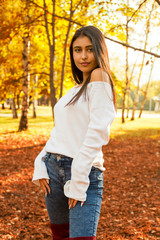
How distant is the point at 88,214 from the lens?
1.64m

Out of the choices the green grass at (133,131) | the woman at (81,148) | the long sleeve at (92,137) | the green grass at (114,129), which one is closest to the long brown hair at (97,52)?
the woman at (81,148)

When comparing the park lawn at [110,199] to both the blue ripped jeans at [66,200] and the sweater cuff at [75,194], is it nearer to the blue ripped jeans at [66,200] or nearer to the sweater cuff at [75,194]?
the blue ripped jeans at [66,200]

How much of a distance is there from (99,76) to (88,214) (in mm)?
942

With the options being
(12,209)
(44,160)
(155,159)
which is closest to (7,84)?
(155,159)

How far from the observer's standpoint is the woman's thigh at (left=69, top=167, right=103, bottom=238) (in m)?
1.63

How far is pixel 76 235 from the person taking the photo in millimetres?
1632

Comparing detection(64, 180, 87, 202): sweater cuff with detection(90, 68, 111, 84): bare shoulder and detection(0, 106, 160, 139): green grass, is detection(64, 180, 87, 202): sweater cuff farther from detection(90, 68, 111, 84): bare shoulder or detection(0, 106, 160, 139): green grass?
detection(0, 106, 160, 139): green grass

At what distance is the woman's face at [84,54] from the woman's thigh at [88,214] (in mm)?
778

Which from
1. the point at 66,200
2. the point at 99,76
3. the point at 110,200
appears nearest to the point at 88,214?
the point at 66,200

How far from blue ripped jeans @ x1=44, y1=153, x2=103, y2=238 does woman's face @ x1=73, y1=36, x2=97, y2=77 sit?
71 centimetres

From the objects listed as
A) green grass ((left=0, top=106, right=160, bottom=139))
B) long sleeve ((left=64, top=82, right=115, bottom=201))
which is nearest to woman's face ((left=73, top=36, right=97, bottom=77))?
long sleeve ((left=64, top=82, right=115, bottom=201))

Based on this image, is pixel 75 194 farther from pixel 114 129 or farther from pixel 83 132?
pixel 114 129

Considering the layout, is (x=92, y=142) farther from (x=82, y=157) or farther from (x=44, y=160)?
(x=44, y=160)

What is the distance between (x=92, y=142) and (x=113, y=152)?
329 inches
